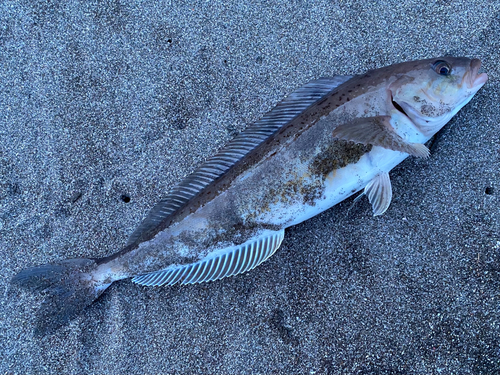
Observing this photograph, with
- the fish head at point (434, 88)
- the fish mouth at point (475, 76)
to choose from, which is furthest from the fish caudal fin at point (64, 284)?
the fish mouth at point (475, 76)

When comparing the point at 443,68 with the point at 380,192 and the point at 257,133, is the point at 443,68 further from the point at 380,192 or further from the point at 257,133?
the point at 257,133

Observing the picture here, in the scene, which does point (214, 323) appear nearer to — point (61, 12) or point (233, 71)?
point (233, 71)

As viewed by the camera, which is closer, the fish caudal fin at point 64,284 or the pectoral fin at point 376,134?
the pectoral fin at point 376,134

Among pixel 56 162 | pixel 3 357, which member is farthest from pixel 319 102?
pixel 3 357

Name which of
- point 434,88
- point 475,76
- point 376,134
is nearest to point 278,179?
point 376,134

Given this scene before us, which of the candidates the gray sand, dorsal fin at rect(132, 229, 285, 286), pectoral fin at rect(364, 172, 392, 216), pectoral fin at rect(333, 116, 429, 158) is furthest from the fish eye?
dorsal fin at rect(132, 229, 285, 286)

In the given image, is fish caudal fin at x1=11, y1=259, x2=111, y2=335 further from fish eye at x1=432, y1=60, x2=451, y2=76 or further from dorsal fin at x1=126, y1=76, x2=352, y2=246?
fish eye at x1=432, y1=60, x2=451, y2=76

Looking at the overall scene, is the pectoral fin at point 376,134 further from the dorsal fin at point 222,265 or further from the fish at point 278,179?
the dorsal fin at point 222,265
